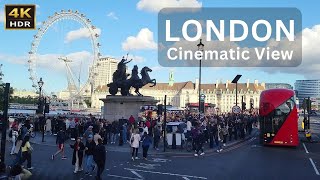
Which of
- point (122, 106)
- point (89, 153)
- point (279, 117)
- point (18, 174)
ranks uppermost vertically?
point (122, 106)

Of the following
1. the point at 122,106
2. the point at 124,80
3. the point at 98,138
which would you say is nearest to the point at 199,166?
the point at 98,138

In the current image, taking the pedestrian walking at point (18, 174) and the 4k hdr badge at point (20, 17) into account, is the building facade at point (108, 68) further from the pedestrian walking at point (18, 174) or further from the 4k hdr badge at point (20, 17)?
the pedestrian walking at point (18, 174)

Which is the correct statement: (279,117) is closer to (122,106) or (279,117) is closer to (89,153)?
(89,153)

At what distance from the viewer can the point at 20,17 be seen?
1028cm

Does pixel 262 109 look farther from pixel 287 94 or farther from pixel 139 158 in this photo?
pixel 139 158

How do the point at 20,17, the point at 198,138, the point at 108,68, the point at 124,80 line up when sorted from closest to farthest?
1. the point at 20,17
2. the point at 198,138
3. the point at 124,80
4. the point at 108,68

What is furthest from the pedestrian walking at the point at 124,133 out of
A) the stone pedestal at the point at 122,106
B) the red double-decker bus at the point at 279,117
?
the stone pedestal at the point at 122,106

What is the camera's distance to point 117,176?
15312 millimetres

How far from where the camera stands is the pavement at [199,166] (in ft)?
50.8

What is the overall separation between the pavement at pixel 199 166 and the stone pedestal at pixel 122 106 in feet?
46.9

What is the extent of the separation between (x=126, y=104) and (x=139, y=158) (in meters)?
18.8

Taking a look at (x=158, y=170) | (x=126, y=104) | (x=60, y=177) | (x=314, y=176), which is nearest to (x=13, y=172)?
(x=60, y=177)

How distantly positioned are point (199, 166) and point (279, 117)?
390 inches

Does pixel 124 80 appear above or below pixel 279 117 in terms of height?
above
